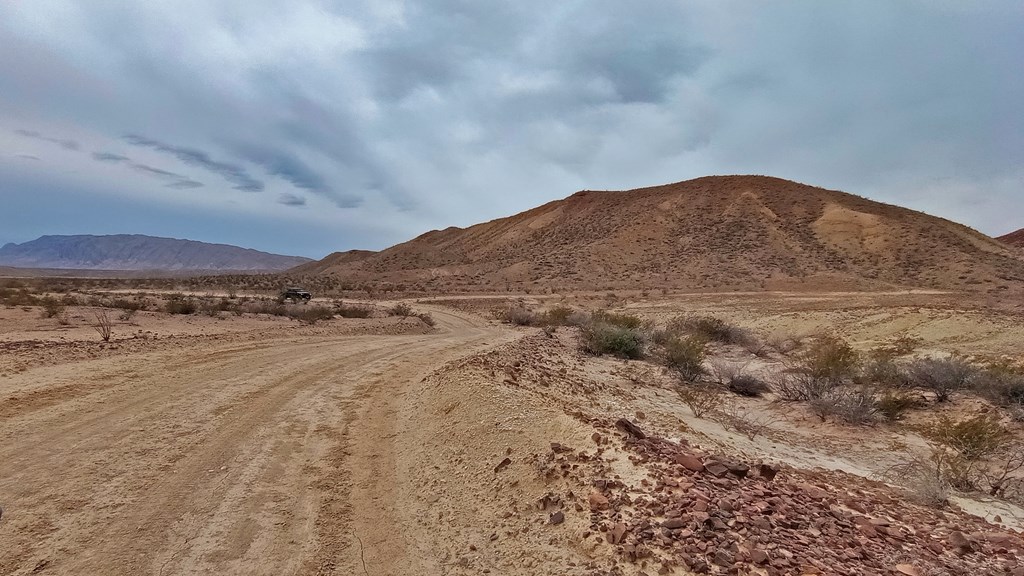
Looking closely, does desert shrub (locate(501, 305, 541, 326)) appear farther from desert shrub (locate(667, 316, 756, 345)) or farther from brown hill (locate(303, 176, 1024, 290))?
brown hill (locate(303, 176, 1024, 290))

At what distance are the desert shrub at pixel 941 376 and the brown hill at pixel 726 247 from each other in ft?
121

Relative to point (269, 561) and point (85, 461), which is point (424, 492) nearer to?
point (269, 561)

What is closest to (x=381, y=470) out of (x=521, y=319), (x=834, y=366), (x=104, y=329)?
(x=834, y=366)

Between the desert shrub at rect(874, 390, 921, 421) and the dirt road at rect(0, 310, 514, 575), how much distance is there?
31.0ft

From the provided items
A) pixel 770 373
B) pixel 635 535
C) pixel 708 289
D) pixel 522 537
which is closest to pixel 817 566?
pixel 635 535

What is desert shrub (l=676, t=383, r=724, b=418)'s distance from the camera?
917 centimetres

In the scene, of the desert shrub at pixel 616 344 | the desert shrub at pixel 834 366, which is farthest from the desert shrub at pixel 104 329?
the desert shrub at pixel 834 366

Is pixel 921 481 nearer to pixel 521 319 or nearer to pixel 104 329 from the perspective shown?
pixel 104 329

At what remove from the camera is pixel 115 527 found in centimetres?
434

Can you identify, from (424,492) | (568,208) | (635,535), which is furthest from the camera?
(568,208)

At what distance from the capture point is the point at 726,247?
63.7 meters

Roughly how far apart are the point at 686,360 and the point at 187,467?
435 inches

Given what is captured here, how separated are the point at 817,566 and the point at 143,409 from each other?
865 cm

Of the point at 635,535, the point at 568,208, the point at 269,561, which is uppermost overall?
the point at 568,208
